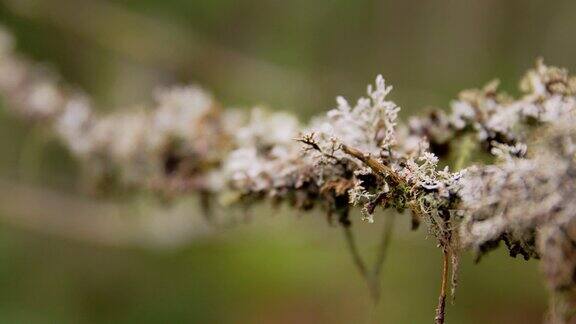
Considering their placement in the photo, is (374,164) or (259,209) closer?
(374,164)

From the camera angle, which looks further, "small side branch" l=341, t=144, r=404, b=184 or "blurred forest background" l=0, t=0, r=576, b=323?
"blurred forest background" l=0, t=0, r=576, b=323

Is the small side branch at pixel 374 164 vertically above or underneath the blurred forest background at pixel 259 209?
underneath

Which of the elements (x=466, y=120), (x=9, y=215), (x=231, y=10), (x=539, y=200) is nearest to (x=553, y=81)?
(x=466, y=120)

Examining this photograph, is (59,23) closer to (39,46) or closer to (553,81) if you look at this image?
(39,46)

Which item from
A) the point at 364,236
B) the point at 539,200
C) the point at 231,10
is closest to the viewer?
the point at 539,200

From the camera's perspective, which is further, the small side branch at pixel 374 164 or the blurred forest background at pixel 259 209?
the blurred forest background at pixel 259 209

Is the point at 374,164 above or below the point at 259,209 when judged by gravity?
below

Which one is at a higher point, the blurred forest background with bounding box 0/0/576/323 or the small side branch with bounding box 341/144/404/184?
the blurred forest background with bounding box 0/0/576/323

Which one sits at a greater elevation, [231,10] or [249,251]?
[231,10]
